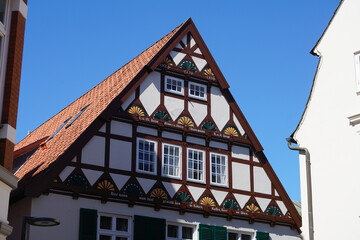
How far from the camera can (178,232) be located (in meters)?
21.3

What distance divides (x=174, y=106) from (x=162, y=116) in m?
0.69

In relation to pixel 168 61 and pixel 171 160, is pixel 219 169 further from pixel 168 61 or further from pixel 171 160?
pixel 168 61

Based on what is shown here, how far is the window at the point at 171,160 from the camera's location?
71.3 ft

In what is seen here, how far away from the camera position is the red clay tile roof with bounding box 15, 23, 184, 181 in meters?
20.5

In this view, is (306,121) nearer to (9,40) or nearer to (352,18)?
(352,18)

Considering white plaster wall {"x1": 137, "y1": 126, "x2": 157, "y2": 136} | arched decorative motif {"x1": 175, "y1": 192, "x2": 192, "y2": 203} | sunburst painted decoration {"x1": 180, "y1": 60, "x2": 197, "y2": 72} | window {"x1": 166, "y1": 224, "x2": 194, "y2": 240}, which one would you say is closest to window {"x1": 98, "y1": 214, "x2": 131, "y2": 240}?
A: window {"x1": 166, "y1": 224, "x2": 194, "y2": 240}

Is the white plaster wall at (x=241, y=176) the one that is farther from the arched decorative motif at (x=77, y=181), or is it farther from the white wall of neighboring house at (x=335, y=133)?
the white wall of neighboring house at (x=335, y=133)

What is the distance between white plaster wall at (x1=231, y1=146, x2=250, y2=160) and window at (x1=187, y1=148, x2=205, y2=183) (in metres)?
1.34

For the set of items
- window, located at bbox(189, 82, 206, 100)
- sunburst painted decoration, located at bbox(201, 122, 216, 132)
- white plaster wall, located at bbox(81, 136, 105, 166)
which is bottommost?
white plaster wall, located at bbox(81, 136, 105, 166)

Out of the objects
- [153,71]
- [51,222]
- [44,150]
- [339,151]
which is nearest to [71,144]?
[44,150]

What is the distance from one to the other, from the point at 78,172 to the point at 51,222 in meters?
6.40

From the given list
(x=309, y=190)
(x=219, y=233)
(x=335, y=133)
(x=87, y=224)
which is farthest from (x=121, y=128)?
(x=335, y=133)

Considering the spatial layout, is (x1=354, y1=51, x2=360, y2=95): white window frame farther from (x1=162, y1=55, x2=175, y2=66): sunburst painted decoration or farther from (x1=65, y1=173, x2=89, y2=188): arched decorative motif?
(x1=65, y1=173, x2=89, y2=188): arched decorative motif

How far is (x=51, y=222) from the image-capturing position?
13.3 m
